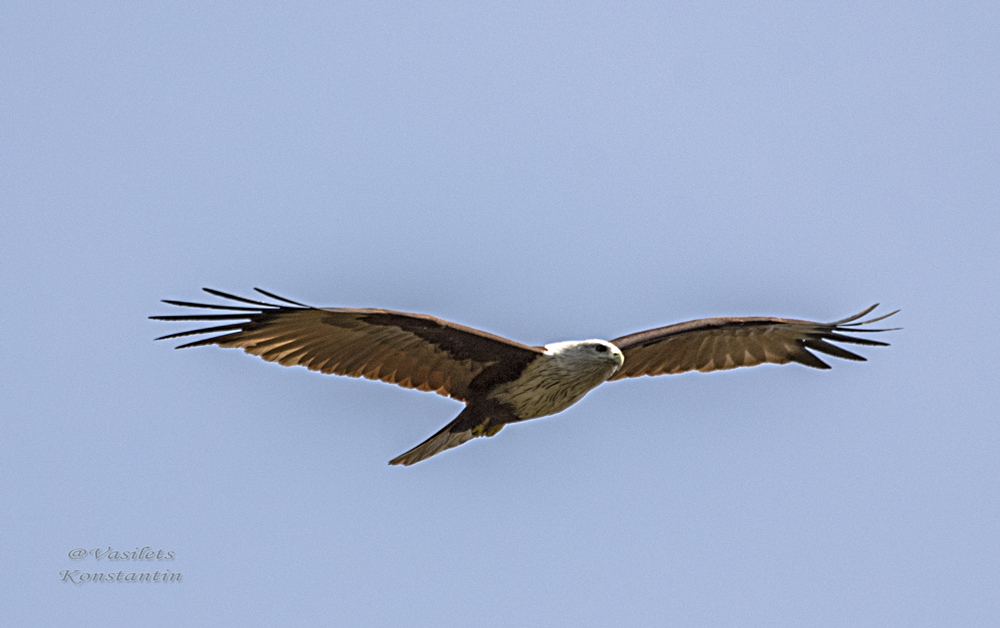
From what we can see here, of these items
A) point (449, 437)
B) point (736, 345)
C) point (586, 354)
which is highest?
point (736, 345)

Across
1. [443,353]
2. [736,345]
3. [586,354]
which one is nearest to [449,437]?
[443,353]

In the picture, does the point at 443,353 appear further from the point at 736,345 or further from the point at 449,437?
the point at 736,345

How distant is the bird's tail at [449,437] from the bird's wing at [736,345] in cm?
149

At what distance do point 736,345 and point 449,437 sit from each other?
3258 mm

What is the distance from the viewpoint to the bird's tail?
10.6 metres

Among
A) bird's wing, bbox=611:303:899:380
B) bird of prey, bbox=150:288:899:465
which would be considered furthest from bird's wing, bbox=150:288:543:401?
bird's wing, bbox=611:303:899:380

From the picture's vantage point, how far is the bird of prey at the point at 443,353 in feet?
32.4

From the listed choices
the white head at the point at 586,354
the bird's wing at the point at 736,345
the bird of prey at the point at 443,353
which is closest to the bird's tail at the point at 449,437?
the bird of prey at the point at 443,353

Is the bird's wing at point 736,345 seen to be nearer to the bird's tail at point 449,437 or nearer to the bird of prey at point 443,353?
the bird of prey at point 443,353

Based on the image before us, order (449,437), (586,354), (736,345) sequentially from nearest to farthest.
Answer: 1. (586,354)
2. (449,437)
3. (736,345)

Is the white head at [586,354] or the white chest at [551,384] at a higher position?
the white head at [586,354]

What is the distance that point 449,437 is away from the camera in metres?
10.7

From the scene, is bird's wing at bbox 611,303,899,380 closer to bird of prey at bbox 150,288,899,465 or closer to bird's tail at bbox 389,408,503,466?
bird of prey at bbox 150,288,899,465

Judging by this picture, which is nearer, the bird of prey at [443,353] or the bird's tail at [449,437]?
the bird of prey at [443,353]
